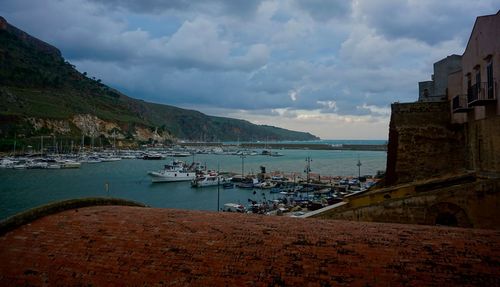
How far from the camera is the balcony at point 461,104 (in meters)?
14.5

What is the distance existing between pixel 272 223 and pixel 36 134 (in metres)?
125

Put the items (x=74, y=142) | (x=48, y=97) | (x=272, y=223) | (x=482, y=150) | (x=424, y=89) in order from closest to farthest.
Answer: (x=272, y=223) < (x=482, y=150) < (x=424, y=89) < (x=74, y=142) < (x=48, y=97)

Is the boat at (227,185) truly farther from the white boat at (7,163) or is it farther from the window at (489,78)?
the window at (489,78)

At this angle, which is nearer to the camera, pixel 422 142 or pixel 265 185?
pixel 422 142

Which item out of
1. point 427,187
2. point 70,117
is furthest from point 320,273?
point 70,117

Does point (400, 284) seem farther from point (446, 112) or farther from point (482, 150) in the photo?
point (446, 112)

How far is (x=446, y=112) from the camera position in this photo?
1670cm

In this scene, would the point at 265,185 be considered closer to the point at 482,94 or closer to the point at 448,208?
the point at 482,94

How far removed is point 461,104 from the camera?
49.2 feet

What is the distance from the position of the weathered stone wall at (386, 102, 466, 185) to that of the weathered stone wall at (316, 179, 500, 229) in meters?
5.50

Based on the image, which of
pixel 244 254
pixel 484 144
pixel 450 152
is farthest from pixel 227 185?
pixel 244 254

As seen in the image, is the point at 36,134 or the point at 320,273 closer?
the point at 320,273

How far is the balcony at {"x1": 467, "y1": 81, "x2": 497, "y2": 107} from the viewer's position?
12.2 m

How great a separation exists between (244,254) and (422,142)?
1349cm
